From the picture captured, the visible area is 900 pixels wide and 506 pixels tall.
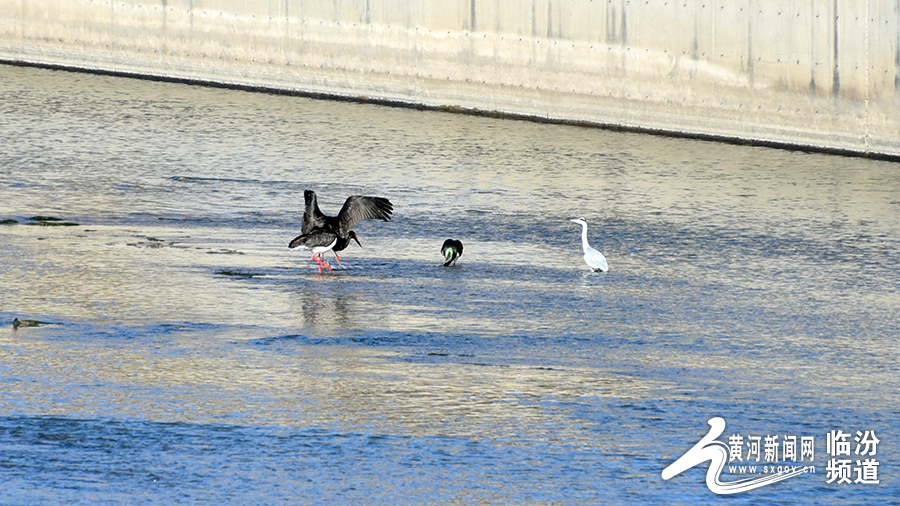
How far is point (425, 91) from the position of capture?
2284 cm

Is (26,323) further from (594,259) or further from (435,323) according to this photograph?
(594,259)

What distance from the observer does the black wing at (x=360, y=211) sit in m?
12.3

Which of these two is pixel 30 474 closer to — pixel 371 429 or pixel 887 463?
pixel 371 429

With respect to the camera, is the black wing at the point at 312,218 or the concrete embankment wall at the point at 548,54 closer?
the black wing at the point at 312,218

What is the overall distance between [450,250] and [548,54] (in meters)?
10.3

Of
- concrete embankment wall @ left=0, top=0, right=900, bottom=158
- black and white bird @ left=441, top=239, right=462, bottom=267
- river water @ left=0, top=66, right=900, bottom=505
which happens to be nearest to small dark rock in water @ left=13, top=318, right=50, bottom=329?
river water @ left=0, top=66, right=900, bottom=505

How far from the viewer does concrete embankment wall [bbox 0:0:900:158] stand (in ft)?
63.2

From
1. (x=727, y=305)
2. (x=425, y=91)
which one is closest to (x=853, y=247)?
(x=727, y=305)

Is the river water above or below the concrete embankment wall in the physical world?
→ below

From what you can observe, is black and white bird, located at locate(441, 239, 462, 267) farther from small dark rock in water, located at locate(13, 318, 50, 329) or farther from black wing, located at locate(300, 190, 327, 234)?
small dark rock in water, located at locate(13, 318, 50, 329)

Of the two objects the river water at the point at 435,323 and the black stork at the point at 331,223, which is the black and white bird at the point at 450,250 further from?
the black stork at the point at 331,223

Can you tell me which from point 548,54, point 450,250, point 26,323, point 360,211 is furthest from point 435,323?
point 548,54

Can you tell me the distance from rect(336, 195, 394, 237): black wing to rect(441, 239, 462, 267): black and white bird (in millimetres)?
562

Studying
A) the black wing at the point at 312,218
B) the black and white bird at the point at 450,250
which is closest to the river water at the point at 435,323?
the black and white bird at the point at 450,250
